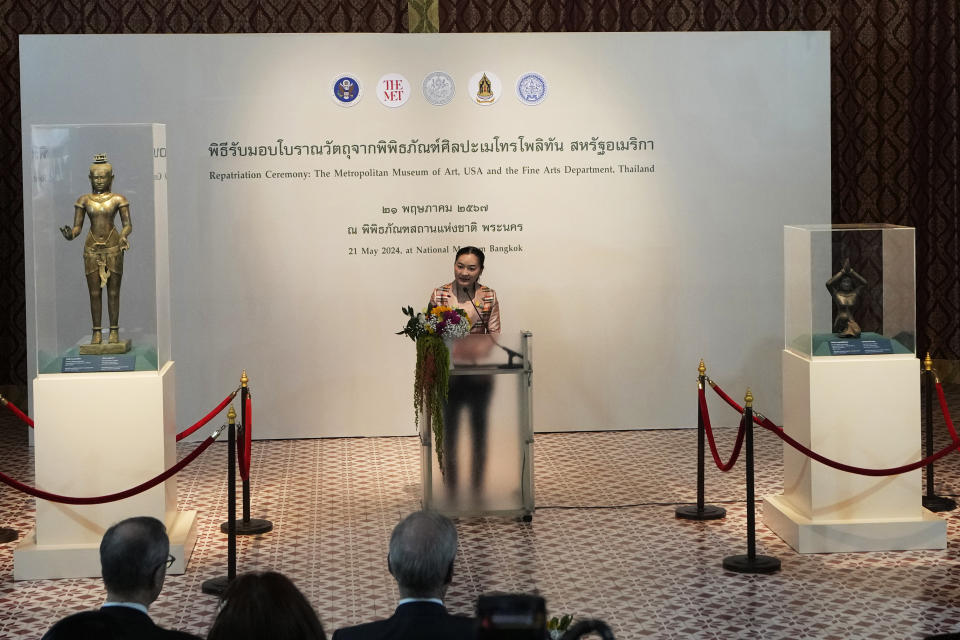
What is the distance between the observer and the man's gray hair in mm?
3777

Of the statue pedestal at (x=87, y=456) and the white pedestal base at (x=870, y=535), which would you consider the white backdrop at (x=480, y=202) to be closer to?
the statue pedestal at (x=87, y=456)

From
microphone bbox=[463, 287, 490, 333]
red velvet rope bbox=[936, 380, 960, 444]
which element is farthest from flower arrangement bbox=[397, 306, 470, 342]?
red velvet rope bbox=[936, 380, 960, 444]

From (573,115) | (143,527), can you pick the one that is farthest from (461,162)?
(143,527)

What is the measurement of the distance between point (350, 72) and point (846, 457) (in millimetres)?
5219

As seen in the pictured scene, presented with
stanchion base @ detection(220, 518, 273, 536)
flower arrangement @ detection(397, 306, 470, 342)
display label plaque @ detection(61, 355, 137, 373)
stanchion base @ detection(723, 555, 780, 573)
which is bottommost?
stanchion base @ detection(723, 555, 780, 573)

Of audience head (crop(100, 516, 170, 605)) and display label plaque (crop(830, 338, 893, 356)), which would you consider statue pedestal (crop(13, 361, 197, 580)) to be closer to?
audience head (crop(100, 516, 170, 605))

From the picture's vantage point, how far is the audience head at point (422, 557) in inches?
138

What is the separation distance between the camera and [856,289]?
7238 mm

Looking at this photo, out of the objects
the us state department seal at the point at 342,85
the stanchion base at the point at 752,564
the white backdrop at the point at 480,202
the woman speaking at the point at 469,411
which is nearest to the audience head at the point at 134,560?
the stanchion base at the point at 752,564

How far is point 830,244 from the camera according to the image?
725 centimetres

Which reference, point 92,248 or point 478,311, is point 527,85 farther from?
point 92,248

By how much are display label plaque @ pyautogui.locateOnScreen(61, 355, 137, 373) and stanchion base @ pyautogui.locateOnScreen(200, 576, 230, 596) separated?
3.98 ft

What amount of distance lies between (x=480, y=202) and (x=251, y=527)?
3.83 metres

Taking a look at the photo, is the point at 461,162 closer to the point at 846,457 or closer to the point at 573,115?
the point at 573,115
